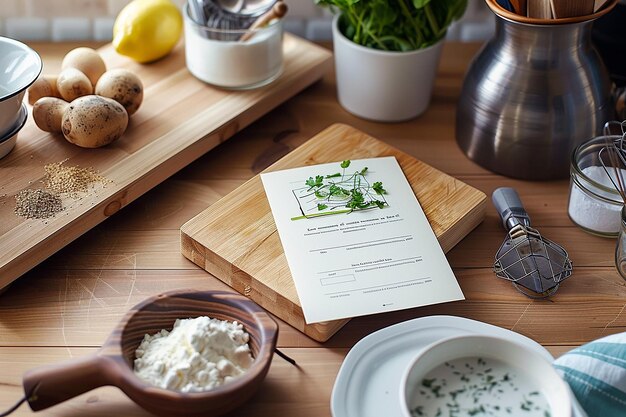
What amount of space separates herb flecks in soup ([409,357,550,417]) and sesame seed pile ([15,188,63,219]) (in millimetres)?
470

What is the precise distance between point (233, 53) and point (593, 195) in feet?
1.65

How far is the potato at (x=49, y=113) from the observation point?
1026 mm

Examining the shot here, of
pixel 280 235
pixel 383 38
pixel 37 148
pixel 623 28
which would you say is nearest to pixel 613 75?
pixel 623 28

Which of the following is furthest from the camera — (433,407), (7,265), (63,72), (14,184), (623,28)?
(623,28)

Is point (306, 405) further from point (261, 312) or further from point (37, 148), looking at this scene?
point (37, 148)

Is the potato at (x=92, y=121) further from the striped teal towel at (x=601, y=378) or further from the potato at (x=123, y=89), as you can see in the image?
the striped teal towel at (x=601, y=378)

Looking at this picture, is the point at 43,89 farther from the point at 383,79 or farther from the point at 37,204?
the point at 383,79

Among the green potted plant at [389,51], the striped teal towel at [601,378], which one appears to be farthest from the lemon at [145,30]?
the striped teal towel at [601,378]

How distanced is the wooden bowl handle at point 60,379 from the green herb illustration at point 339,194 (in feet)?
1.04

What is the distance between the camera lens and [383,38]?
112 centimetres

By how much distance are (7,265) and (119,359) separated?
0.21 meters

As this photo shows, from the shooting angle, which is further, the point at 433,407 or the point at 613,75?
the point at 613,75

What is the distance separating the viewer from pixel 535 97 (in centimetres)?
102

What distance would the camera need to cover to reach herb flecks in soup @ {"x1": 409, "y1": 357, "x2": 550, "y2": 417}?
0.69m
